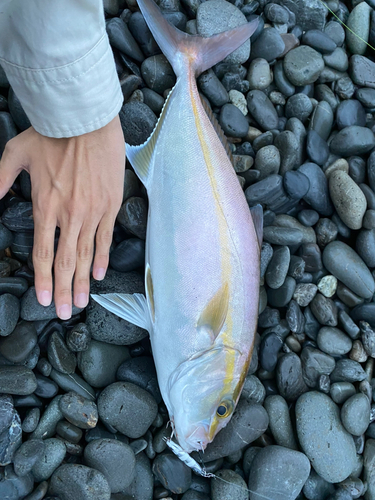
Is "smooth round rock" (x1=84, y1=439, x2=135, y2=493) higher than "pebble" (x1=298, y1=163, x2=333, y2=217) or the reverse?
the reverse

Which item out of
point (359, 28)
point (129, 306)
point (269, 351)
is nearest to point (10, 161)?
point (129, 306)

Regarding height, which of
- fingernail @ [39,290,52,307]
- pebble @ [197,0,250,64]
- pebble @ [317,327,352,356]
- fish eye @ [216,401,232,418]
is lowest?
pebble @ [317,327,352,356]

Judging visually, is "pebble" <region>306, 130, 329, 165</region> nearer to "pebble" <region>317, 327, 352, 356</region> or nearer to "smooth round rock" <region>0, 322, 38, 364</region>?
"pebble" <region>317, 327, 352, 356</region>

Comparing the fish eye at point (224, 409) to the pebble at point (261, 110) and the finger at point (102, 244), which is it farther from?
the pebble at point (261, 110)

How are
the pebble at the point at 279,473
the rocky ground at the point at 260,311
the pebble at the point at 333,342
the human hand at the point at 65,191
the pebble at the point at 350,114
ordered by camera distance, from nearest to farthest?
the human hand at the point at 65,191 < the rocky ground at the point at 260,311 < the pebble at the point at 279,473 < the pebble at the point at 333,342 < the pebble at the point at 350,114

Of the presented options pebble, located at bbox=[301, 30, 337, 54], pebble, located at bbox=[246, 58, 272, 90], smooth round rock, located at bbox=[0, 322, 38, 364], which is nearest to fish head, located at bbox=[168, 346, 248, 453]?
smooth round rock, located at bbox=[0, 322, 38, 364]

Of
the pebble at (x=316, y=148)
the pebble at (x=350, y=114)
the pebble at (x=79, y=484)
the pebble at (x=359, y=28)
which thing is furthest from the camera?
the pebble at (x=359, y=28)

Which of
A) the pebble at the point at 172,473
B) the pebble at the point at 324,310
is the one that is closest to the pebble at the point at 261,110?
the pebble at the point at 324,310
